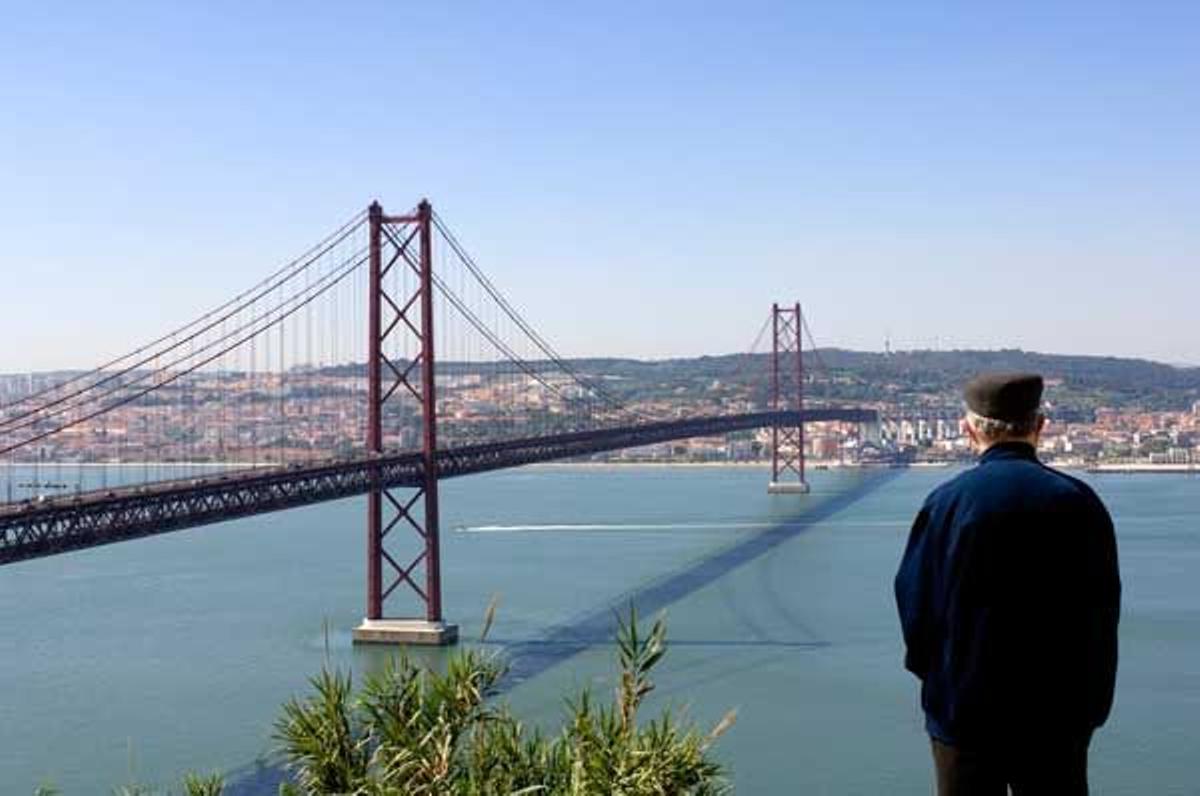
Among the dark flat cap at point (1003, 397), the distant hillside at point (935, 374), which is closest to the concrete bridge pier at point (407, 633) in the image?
the dark flat cap at point (1003, 397)

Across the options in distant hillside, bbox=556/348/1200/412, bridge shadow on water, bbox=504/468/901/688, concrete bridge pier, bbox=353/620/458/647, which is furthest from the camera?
distant hillside, bbox=556/348/1200/412

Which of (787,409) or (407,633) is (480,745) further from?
(787,409)

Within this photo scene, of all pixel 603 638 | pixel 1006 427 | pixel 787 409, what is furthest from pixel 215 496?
pixel 787 409

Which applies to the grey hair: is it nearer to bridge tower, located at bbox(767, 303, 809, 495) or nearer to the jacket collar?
the jacket collar

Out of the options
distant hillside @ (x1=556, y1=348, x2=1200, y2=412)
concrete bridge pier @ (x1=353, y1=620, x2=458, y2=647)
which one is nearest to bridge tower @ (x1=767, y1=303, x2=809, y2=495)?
distant hillside @ (x1=556, y1=348, x2=1200, y2=412)

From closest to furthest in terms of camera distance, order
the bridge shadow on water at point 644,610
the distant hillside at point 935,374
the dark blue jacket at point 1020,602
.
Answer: the dark blue jacket at point 1020,602
the bridge shadow on water at point 644,610
the distant hillside at point 935,374

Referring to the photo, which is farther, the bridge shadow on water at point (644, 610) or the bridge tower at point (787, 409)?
the bridge tower at point (787, 409)

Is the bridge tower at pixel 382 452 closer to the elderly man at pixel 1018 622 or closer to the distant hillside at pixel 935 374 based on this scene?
the elderly man at pixel 1018 622
